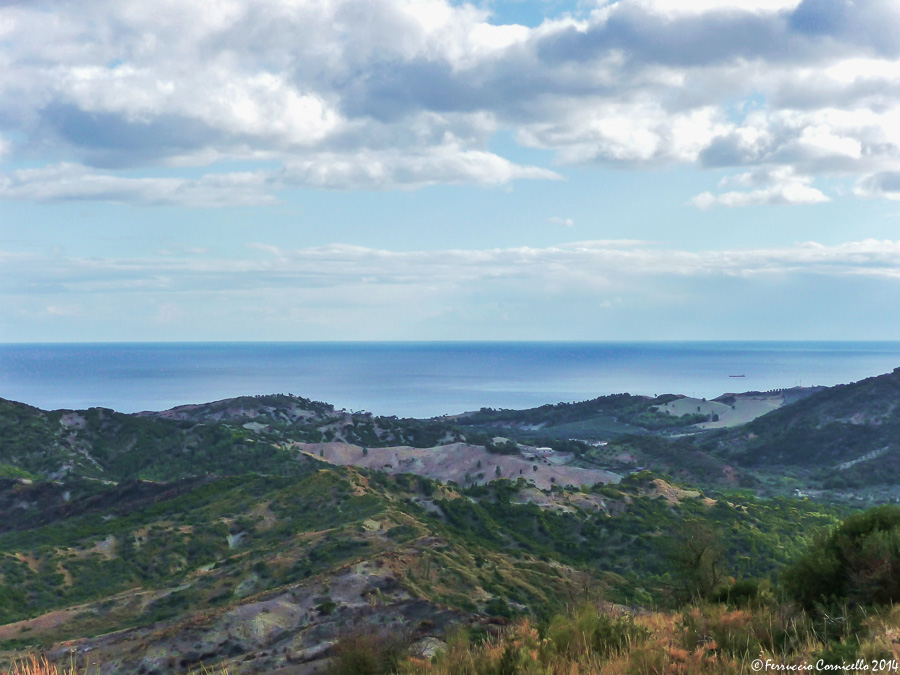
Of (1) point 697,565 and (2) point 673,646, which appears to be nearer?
(2) point 673,646

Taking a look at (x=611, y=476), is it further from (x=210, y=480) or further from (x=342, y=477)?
(x=210, y=480)

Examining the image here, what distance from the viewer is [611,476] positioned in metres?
72.4

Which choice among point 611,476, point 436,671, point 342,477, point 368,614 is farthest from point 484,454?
point 436,671

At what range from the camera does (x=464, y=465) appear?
7481 cm

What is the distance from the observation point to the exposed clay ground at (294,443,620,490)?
2756 inches

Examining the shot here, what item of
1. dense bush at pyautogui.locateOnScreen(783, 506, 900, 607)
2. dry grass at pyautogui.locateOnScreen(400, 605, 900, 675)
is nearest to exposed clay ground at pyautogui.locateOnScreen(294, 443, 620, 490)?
dense bush at pyautogui.locateOnScreen(783, 506, 900, 607)

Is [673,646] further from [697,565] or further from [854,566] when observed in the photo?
[697,565]

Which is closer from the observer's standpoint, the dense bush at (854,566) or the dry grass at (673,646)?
the dry grass at (673,646)

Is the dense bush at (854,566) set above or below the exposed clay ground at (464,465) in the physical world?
above

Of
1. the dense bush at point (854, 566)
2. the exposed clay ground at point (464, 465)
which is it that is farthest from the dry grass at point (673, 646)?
the exposed clay ground at point (464, 465)

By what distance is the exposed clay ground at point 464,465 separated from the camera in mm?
70000

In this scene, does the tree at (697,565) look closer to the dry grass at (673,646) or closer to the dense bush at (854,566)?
the dense bush at (854,566)

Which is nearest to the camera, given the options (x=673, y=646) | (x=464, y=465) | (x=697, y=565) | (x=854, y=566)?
(x=673, y=646)

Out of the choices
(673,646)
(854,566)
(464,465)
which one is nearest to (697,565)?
(854,566)
